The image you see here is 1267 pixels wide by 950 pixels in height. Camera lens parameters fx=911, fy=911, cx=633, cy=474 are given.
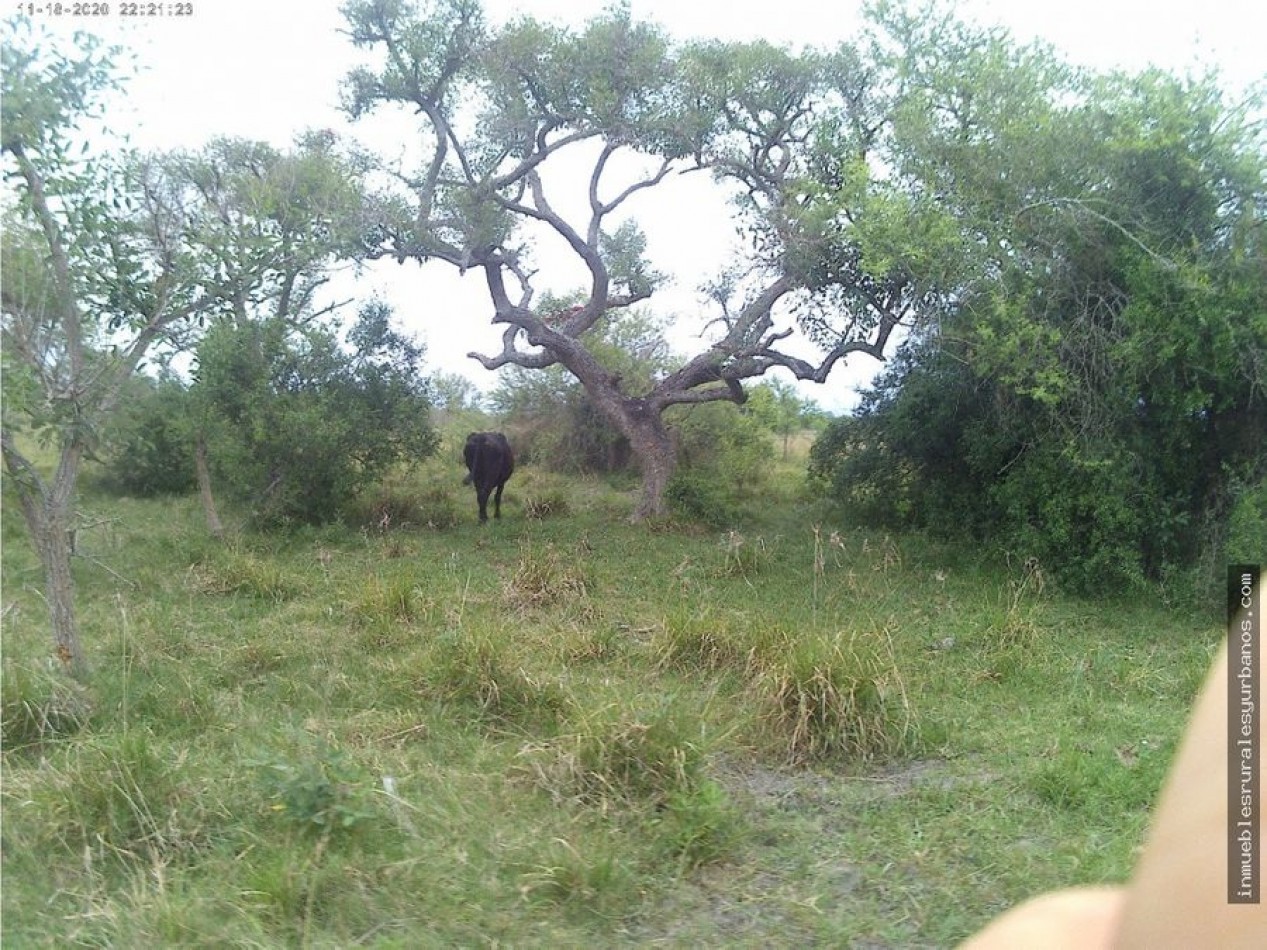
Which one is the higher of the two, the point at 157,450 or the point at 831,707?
the point at 157,450

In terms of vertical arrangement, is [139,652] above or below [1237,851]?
below

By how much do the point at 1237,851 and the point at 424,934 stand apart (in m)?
2.39

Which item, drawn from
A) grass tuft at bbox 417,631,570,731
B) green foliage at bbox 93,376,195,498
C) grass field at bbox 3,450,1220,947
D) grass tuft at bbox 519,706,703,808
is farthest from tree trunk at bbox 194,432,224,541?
grass tuft at bbox 519,706,703,808

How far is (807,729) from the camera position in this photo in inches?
161

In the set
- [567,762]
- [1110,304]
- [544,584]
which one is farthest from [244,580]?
[1110,304]

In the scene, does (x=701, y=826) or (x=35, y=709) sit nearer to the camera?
(x=701, y=826)

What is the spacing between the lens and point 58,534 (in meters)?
4.57

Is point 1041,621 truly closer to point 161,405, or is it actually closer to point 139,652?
point 139,652

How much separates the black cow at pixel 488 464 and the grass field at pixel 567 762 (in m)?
4.49

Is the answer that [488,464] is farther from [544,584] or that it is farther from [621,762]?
[621,762]

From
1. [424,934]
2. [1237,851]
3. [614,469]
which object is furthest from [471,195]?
[1237,851]

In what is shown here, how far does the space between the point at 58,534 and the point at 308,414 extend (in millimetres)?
5271

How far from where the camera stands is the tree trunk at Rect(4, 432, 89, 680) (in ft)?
14.8

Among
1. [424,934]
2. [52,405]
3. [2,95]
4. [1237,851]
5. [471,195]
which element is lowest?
[424,934]
